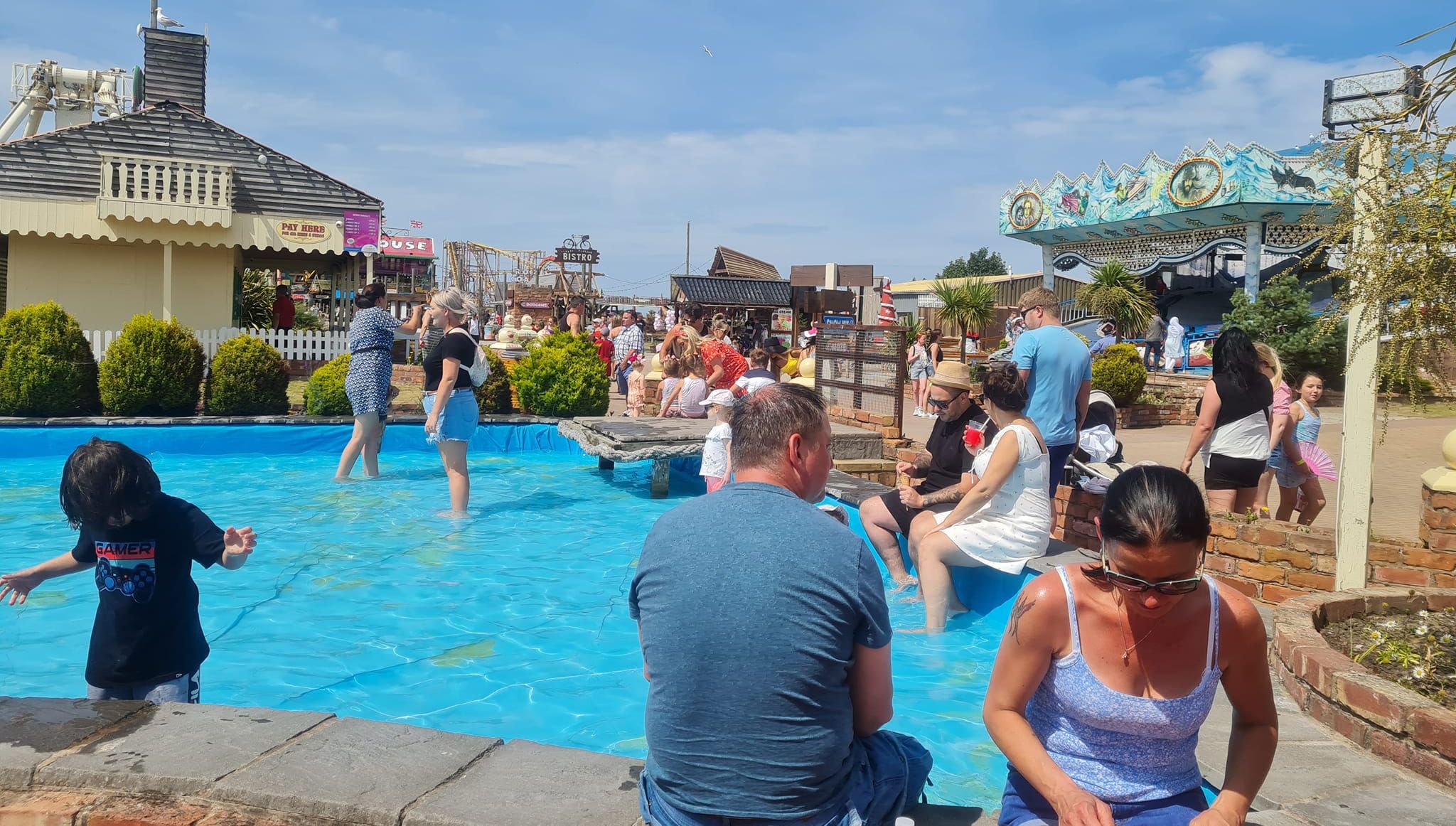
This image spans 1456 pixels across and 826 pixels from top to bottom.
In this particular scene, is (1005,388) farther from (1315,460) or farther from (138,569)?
(138,569)

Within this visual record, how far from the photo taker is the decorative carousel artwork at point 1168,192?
21.8 meters

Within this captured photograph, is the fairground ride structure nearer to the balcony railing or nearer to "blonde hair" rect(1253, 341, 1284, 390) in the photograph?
the balcony railing

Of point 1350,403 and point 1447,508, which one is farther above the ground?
point 1350,403

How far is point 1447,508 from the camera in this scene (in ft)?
17.1

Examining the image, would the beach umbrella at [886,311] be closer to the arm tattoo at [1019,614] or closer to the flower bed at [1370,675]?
the flower bed at [1370,675]

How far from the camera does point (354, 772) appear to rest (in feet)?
8.75

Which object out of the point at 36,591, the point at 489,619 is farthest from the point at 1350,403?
the point at 36,591

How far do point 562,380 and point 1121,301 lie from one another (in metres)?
16.4

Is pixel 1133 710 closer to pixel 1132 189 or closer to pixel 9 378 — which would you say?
pixel 9 378

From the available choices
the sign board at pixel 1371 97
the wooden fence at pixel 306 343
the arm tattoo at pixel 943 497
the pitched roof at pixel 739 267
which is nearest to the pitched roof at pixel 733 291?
the pitched roof at pixel 739 267

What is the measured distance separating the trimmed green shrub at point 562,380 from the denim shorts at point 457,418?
17.2 feet

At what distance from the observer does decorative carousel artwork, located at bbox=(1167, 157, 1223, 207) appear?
74.2ft

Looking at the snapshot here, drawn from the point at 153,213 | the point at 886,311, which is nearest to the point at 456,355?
the point at 153,213

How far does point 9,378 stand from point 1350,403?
42.6 feet
